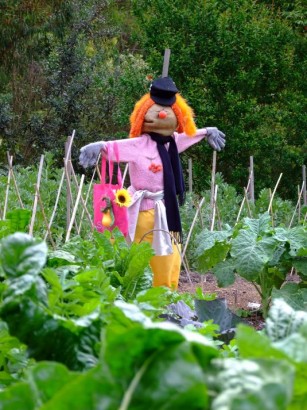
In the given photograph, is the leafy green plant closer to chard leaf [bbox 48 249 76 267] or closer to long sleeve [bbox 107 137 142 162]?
long sleeve [bbox 107 137 142 162]

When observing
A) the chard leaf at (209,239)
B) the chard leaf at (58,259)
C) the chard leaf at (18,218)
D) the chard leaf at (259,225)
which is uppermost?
the chard leaf at (18,218)

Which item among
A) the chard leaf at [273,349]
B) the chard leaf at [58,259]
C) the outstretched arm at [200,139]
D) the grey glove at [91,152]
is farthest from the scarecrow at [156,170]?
the chard leaf at [273,349]

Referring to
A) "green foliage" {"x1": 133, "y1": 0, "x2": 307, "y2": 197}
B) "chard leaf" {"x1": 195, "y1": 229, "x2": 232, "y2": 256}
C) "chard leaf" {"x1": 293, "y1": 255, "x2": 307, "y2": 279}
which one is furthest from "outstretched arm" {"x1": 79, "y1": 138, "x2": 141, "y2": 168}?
"green foliage" {"x1": 133, "y1": 0, "x2": 307, "y2": 197}

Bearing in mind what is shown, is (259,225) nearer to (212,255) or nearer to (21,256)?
(212,255)

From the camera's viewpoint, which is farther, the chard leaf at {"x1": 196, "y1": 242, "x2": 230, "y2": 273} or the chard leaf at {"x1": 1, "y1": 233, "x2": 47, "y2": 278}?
A: the chard leaf at {"x1": 196, "y1": 242, "x2": 230, "y2": 273}

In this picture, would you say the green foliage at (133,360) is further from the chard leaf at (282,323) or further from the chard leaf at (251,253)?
the chard leaf at (251,253)

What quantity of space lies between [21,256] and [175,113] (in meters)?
4.78

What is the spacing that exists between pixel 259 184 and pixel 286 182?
67cm

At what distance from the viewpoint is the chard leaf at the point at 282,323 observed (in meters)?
0.71

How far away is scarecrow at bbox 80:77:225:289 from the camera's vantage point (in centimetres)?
523

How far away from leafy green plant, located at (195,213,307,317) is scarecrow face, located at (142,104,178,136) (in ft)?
3.04

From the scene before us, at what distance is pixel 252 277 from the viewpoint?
14.1 ft

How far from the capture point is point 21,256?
28.5 inches

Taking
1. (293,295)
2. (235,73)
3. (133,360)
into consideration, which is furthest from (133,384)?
(235,73)
